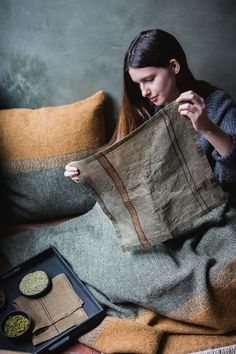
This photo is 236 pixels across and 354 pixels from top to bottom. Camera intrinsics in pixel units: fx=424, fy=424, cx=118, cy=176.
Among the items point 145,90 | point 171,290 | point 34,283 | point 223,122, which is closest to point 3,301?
point 34,283

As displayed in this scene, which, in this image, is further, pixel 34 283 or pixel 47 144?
pixel 47 144

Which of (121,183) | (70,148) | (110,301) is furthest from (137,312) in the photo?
(70,148)

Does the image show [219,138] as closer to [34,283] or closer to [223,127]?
[223,127]

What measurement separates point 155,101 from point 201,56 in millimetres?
322

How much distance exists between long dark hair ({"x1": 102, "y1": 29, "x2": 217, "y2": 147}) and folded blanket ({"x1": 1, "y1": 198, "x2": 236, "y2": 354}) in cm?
44

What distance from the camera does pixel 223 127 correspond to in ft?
4.75

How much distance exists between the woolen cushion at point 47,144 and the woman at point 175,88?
0.25m

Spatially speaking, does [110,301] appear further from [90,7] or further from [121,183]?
Result: [90,7]

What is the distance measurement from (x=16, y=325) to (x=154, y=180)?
0.67 metres

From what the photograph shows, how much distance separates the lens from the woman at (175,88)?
53.4 inches

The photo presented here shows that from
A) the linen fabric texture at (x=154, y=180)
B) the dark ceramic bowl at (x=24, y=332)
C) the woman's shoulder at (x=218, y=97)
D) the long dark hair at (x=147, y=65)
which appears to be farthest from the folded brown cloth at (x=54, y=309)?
the woman's shoulder at (x=218, y=97)

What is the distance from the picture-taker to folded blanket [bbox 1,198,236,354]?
4.48 ft

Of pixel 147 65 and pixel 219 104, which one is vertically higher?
pixel 147 65

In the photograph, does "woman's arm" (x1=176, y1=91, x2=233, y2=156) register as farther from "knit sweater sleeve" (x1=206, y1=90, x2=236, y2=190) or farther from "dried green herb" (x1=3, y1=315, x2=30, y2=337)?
"dried green herb" (x1=3, y1=315, x2=30, y2=337)
